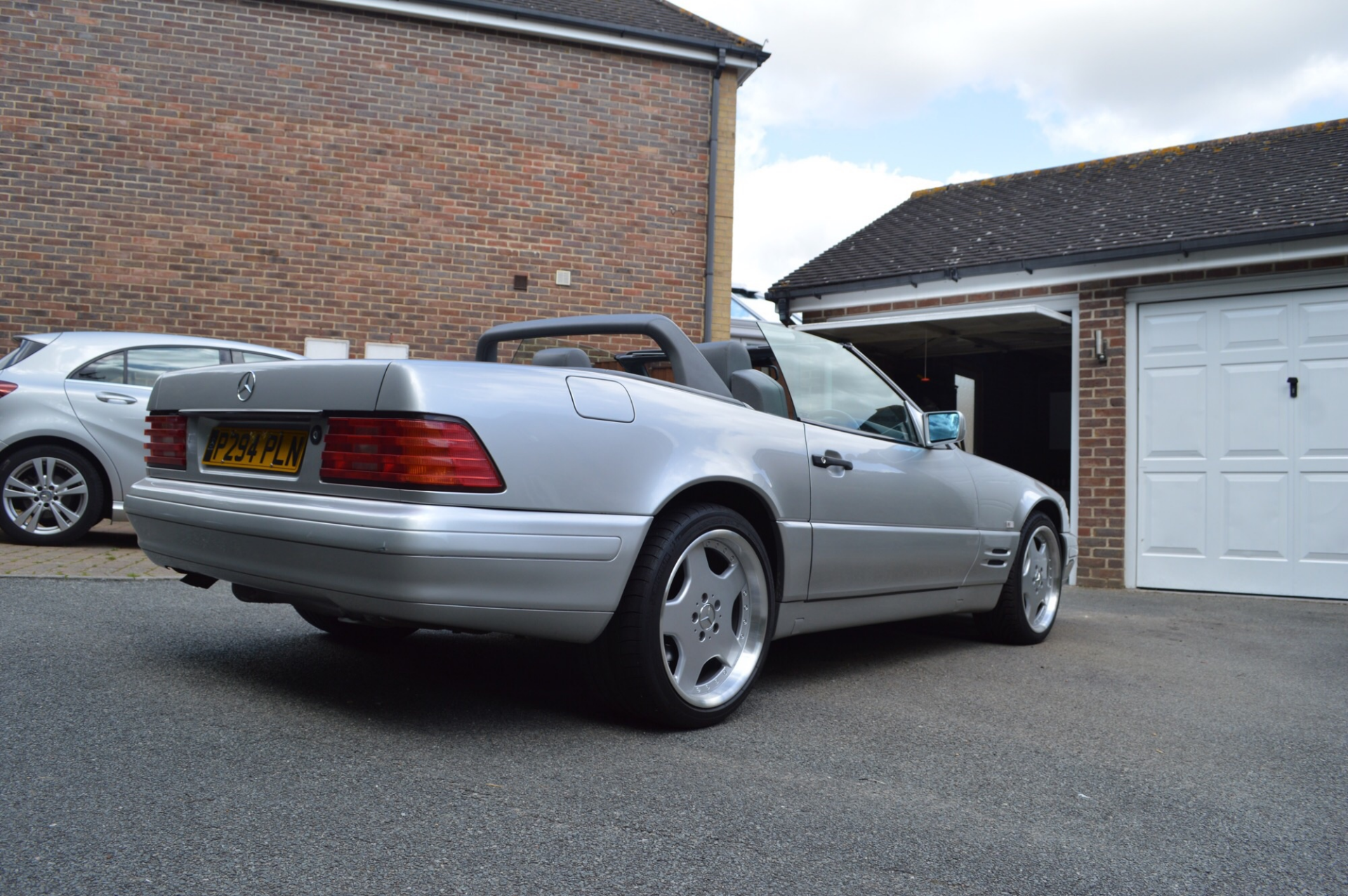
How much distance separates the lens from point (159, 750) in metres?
2.64

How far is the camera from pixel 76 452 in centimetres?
707

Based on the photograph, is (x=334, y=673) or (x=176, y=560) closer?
(x=176, y=560)

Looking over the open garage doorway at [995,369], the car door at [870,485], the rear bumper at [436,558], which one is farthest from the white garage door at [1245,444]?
the rear bumper at [436,558]

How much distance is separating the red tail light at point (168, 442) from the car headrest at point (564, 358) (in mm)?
1191

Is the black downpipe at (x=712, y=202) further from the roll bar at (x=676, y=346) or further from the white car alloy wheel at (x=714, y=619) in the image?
the white car alloy wheel at (x=714, y=619)

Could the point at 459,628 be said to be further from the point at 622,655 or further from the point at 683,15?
the point at 683,15

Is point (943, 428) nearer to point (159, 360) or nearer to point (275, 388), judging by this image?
point (275, 388)

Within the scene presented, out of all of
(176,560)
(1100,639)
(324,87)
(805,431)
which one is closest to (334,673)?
(176,560)

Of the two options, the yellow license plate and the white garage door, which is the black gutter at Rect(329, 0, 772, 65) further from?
the yellow license plate

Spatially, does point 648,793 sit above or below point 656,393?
below

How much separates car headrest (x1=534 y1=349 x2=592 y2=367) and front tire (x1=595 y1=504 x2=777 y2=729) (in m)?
0.76

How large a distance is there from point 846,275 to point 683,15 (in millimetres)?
3452

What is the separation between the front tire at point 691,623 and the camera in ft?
9.95

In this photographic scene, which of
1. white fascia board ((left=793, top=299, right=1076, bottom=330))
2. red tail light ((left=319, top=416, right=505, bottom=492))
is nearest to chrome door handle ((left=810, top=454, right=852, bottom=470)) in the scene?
red tail light ((left=319, top=416, right=505, bottom=492))
